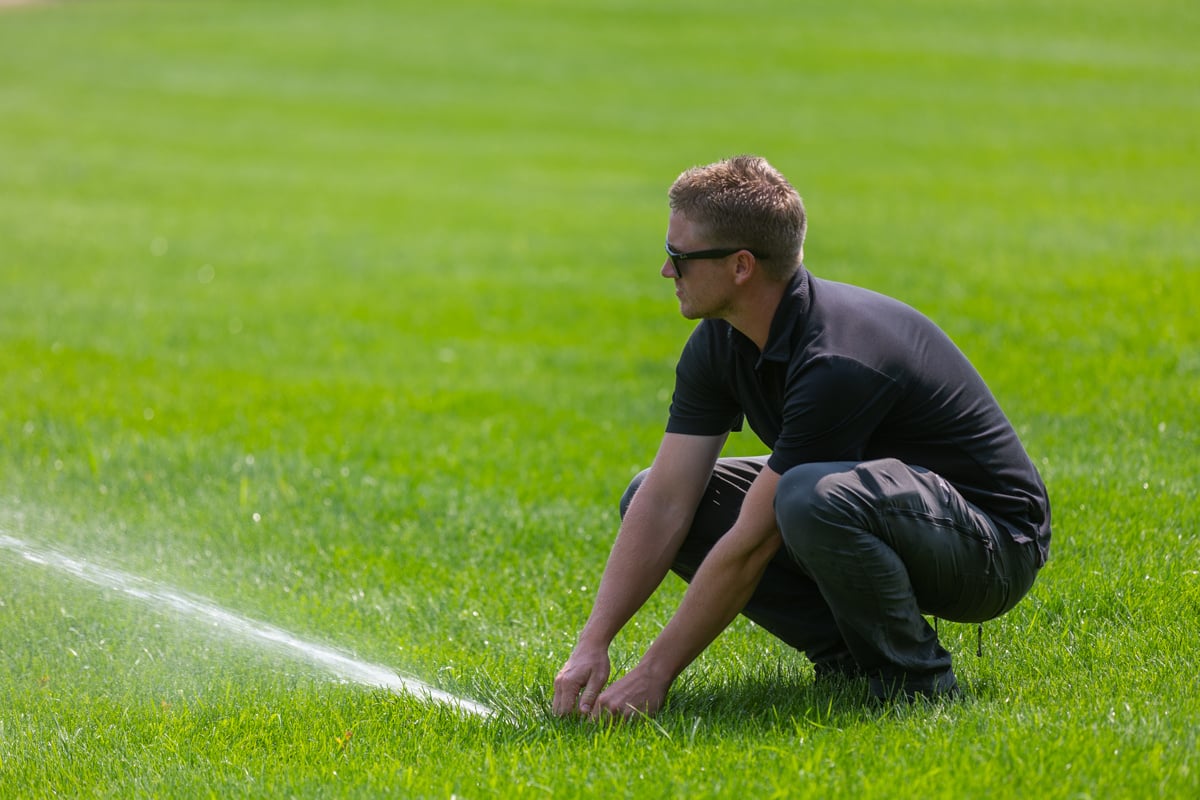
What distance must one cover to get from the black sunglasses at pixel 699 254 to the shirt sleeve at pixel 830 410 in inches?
15.7

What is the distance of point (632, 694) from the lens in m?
4.05

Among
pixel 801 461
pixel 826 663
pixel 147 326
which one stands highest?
pixel 801 461

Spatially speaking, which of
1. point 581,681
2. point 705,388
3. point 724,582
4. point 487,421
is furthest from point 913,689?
point 487,421

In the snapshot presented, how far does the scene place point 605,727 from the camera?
4.03 meters

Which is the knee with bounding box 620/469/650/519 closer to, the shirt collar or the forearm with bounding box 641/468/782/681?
the forearm with bounding box 641/468/782/681

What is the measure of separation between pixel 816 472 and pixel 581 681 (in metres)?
0.97

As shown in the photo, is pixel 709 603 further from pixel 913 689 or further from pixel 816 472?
pixel 913 689

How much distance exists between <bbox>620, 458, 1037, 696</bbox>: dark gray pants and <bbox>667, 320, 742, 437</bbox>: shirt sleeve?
12.7 inches

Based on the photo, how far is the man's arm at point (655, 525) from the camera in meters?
4.26

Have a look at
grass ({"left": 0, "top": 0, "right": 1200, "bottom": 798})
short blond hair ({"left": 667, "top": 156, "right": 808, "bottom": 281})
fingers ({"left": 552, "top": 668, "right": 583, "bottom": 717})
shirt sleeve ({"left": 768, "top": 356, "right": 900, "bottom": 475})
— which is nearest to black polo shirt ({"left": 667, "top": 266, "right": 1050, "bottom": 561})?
shirt sleeve ({"left": 768, "top": 356, "right": 900, "bottom": 475})

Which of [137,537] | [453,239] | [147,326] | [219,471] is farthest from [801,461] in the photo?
[453,239]

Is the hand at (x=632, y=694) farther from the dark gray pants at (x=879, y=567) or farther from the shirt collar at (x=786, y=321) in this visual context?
the shirt collar at (x=786, y=321)

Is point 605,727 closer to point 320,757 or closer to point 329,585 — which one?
point 320,757

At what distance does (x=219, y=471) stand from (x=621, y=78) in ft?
76.3
